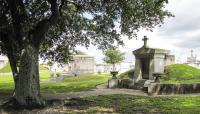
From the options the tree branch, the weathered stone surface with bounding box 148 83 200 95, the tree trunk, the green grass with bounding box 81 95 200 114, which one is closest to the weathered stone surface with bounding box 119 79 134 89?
the weathered stone surface with bounding box 148 83 200 95

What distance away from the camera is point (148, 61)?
97.7 feet

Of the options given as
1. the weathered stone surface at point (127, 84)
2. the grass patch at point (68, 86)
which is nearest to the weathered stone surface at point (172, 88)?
the weathered stone surface at point (127, 84)

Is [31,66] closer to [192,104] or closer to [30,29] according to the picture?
[30,29]

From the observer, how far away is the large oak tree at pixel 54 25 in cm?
1666

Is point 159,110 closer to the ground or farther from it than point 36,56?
closer to the ground

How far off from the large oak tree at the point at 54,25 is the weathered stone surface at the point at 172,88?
3.58m

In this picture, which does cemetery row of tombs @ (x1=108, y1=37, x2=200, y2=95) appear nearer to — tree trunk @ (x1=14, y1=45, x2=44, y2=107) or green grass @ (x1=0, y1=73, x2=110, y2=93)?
green grass @ (x1=0, y1=73, x2=110, y2=93)

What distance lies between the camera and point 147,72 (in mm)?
29984

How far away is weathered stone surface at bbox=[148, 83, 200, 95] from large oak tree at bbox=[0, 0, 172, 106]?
3.58 metres

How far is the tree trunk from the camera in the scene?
53.5 ft

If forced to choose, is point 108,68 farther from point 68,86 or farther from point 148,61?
point 148,61

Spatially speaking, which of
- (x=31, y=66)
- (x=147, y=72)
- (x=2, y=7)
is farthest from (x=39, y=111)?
(x=147, y=72)

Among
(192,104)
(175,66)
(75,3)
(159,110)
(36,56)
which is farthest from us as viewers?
(175,66)

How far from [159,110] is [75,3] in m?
8.23
